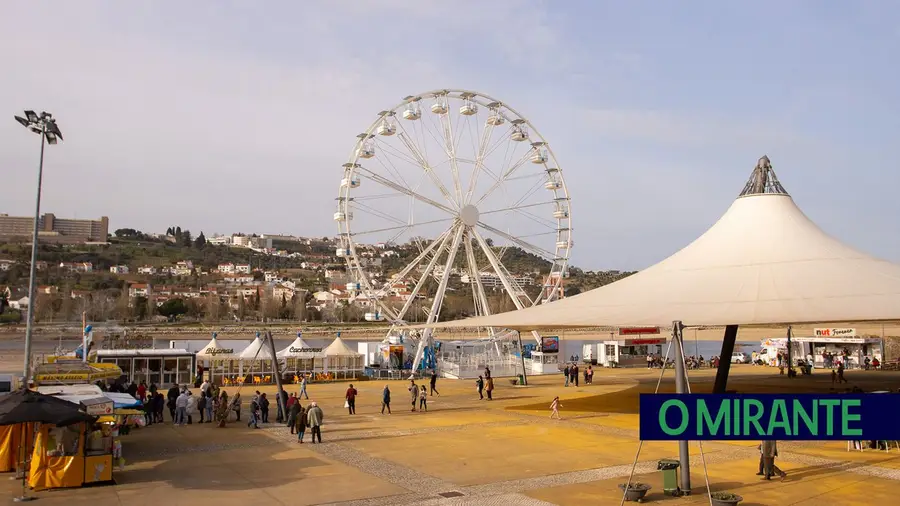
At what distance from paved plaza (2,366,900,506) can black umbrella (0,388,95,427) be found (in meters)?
1.27

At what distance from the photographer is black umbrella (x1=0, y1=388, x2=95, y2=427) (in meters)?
11.7

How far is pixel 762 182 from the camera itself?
22938mm

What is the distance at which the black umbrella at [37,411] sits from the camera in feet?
38.3

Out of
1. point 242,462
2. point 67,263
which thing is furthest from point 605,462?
point 67,263

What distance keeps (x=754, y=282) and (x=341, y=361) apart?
2393 centimetres

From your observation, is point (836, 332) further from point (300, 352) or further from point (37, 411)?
point (37, 411)

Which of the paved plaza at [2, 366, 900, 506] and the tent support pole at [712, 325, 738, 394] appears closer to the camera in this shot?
the paved plaza at [2, 366, 900, 506]

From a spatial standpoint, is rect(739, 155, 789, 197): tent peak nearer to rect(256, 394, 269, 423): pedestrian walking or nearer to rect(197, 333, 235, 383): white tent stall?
rect(256, 394, 269, 423): pedestrian walking

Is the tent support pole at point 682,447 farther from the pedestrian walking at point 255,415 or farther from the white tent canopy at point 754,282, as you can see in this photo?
the pedestrian walking at point 255,415

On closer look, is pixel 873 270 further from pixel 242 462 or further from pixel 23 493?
pixel 23 493

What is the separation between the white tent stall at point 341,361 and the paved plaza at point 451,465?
1296 cm

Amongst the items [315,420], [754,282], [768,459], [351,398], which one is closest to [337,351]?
[351,398]

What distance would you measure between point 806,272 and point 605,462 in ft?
27.5

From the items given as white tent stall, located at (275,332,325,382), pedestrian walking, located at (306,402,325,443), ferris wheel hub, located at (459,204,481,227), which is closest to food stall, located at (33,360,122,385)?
pedestrian walking, located at (306,402,325,443)
